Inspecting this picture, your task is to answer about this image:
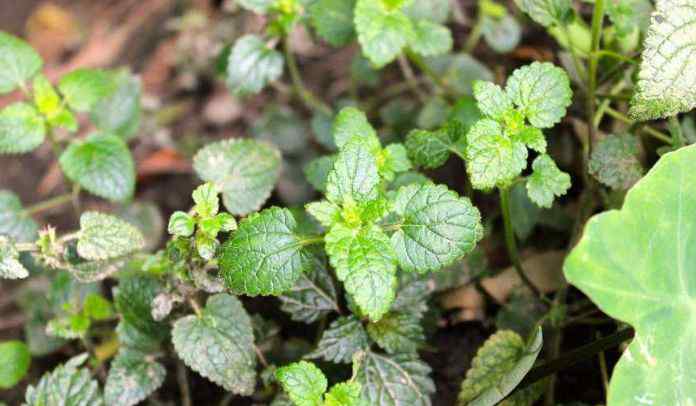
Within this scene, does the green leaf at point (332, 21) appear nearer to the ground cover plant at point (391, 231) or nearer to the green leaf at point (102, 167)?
the ground cover plant at point (391, 231)

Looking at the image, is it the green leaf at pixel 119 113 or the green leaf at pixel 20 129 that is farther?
the green leaf at pixel 119 113

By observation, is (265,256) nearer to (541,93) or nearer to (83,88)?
(541,93)

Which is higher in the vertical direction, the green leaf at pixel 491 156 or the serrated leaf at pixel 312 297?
the green leaf at pixel 491 156

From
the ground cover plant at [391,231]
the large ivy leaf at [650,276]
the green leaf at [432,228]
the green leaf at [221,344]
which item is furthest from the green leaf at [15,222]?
the large ivy leaf at [650,276]

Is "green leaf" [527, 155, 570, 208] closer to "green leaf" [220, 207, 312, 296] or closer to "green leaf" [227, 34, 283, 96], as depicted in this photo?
"green leaf" [220, 207, 312, 296]

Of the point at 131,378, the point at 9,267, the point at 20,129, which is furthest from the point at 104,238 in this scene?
the point at 20,129

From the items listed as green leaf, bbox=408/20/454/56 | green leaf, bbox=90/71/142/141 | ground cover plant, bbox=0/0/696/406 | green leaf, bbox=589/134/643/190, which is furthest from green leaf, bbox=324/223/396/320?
green leaf, bbox=90/71/142/141
